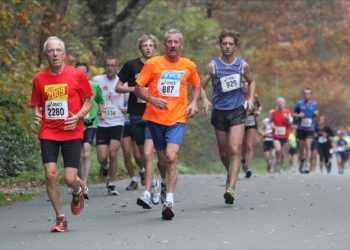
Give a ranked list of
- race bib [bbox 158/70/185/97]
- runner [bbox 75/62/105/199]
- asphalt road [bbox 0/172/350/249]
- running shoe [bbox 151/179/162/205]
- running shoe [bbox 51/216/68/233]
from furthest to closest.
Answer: runner [bbox 75/62/105/199] → running shoe [bbox 151/179/162/205] → race bib [bbox 158/70/185/97] → running shoe [bbox 51/216/68/233] → asphalt road [bbox 0/172/350/249]

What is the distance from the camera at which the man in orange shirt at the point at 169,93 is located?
11555 millimetres

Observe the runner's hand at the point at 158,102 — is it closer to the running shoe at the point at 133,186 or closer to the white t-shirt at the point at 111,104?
the white t-shirt at the point at 111,104

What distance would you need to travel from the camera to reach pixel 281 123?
91.1ft

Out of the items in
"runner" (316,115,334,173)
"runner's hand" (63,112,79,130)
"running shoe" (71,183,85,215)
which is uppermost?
"runner's hand" (63,112,79,130)

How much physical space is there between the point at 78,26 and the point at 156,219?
16665 mm

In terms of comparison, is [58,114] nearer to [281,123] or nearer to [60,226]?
[60,226]

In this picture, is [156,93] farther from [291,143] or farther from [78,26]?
[291,143]

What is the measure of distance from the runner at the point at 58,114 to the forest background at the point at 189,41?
6.02 meters

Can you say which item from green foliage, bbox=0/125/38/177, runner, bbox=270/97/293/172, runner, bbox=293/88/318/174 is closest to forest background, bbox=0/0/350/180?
green foliage, bbox=0/125/38/177

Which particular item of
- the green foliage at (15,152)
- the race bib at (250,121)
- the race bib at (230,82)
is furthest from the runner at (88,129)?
the race bib at (250,121)

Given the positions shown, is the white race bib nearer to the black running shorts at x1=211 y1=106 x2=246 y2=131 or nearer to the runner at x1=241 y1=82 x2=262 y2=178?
the black running shorts at x1=211 y1=106 x2=246 y2=131

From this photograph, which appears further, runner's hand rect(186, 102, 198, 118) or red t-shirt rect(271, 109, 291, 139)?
red t-shirt rect(271, 109, 291, 139)

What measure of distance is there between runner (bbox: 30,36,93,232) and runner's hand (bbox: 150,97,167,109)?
3.33ft

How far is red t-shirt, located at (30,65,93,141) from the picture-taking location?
10594 millimetres
